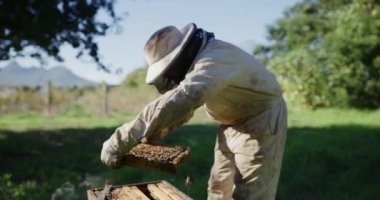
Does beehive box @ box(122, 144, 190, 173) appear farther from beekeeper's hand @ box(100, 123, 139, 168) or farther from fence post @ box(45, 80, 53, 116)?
fence post @ box(45, 80, 53, 116)

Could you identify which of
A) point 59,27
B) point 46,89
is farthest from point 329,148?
point 46,89

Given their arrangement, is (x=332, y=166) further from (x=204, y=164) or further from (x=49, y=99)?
(x=49, y=99)

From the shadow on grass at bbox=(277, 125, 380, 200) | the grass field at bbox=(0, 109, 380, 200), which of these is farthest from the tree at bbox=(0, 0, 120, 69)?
the shadow on grass at bbox=(277, 125, 380, 200)

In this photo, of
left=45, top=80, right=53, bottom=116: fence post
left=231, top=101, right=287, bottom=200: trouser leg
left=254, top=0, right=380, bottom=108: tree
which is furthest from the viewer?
left=45, top=80, right=53, bottom=116: fence post

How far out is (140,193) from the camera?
2959 mm

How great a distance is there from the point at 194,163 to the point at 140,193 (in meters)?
3.26

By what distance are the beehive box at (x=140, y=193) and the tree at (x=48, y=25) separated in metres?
5.47

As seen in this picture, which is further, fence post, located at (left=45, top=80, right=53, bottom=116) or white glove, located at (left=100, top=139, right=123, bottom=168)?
fence post, located at (left=45, top=80, right=53, bottom=116)

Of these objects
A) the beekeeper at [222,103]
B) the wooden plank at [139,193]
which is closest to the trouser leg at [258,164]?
the beekeeper at [222,103]

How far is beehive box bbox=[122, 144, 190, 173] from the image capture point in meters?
2.44

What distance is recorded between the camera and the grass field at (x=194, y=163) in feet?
16.6

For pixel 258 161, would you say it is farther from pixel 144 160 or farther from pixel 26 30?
pixel 26 30

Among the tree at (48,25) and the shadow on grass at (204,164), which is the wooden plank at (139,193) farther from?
the tree at (48,25)

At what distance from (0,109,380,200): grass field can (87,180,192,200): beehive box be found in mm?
1611
